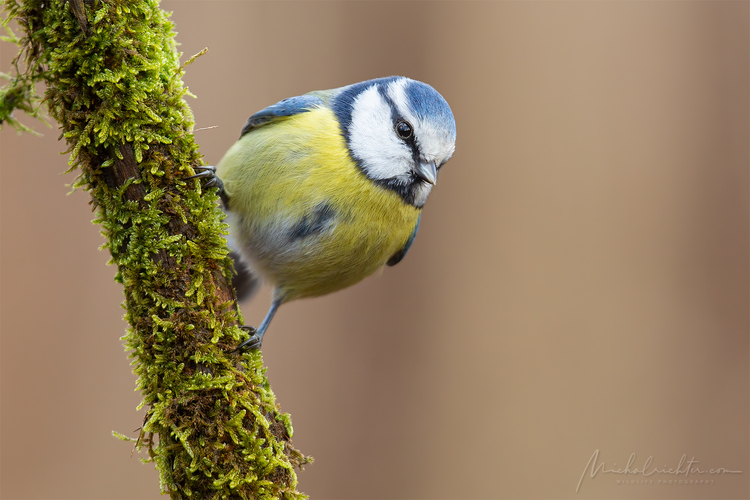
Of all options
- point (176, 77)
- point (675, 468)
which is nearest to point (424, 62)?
point (176, 77)

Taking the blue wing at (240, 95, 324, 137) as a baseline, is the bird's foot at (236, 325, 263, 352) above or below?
below

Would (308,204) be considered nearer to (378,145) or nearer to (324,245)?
(324,245)

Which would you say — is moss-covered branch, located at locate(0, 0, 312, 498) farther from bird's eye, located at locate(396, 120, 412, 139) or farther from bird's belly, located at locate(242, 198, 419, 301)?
bird's eye, located at locate(396, 120, 412, 139)

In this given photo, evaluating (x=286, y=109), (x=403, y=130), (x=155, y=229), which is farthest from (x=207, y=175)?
(x=403, y=130)

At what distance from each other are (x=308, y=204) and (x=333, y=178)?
0.30 feet

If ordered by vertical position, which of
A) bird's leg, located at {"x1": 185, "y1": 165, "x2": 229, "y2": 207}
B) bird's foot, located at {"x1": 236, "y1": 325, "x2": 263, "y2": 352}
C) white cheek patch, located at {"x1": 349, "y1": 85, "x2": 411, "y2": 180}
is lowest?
bird's foot, located at {"x1": 236, "y1": 325, "x2": 263, "y2": 352}

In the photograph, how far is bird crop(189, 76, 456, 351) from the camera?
146 centimetres

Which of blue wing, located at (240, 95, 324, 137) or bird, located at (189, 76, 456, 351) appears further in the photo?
blue wing, located at (240, 95, 324, 137)

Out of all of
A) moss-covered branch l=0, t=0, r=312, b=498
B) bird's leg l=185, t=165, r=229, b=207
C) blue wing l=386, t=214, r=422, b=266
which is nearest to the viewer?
moss-covered branch l=0, t=0, r=312, b=498

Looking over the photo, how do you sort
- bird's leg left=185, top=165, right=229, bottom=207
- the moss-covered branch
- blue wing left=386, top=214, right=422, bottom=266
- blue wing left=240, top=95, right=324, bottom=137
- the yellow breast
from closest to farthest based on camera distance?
the moss-covered branch → bird's leg left=185, top=165, right=229, bottom=207 → the yellow breast → blue wing left=240, top=95, right=324, bottom=137 → blue wing left=386, top=214, right=422, bottom=266

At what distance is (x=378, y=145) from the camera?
1.54 metres

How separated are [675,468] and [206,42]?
3074mm

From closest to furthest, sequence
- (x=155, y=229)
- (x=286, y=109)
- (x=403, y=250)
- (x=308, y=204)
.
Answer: (x=155, y=229)
(x=308, y=204)
(x=286, y=109)
(x=403, y=250)

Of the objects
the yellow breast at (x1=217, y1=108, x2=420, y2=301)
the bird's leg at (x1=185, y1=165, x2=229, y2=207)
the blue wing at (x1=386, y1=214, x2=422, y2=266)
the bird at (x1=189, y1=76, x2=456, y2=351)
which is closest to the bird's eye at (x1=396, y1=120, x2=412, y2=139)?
the bird at (x1=189, y1=76, x2=456, y2=351)
